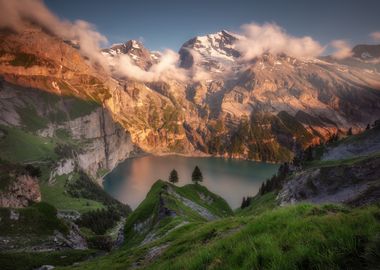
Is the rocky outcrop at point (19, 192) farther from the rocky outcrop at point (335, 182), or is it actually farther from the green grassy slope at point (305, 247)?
the green grassy slope at point (305, 247)

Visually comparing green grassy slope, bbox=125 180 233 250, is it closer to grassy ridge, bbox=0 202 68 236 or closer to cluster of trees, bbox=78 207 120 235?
grassy ridge, bbox=0 202 68 236

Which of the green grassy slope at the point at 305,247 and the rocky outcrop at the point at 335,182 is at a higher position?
the green grassy slope at the point at 305,247

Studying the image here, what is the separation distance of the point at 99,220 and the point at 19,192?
48099 millimetres

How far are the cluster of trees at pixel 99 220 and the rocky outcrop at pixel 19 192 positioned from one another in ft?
91.6

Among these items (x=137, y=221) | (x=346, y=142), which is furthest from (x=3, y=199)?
(x=346, y=142)

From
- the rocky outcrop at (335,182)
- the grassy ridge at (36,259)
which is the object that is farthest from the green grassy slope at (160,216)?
the rocky outcrop at (335,182)

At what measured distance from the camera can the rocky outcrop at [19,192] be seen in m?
93.2

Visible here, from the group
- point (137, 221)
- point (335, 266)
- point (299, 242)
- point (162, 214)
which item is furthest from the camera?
point (137, 221)

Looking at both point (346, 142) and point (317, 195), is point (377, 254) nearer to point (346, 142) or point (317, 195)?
point (317, 195)

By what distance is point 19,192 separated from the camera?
101938mm

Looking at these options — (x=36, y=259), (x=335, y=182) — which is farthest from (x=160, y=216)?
(x=335, y=182)

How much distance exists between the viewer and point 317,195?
63.5m

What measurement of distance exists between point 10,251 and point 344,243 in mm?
64904

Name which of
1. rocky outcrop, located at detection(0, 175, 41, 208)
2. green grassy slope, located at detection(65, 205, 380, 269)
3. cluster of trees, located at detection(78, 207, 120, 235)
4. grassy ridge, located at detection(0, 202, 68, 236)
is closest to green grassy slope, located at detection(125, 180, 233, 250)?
grassy ridge, located at detection(0, 202, 68, 236)
